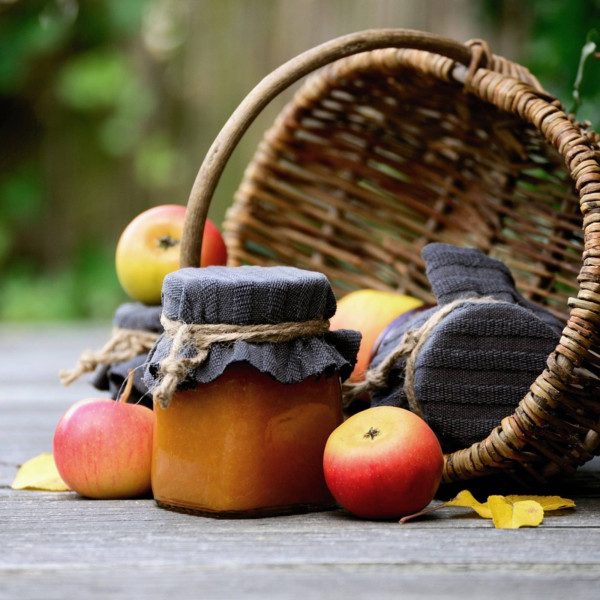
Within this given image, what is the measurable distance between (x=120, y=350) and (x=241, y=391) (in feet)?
1.26

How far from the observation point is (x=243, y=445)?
83 cm

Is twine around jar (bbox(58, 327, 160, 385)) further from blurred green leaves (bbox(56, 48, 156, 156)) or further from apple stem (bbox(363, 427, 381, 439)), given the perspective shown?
blurred green leaves (bbox(56, 48, 156, 156))

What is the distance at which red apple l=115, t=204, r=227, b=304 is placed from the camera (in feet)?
4.00

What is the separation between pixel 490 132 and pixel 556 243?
0.19 meters

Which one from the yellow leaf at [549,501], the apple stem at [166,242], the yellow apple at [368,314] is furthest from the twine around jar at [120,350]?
the yellow leaf at [549,501]

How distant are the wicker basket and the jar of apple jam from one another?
0.18 metres

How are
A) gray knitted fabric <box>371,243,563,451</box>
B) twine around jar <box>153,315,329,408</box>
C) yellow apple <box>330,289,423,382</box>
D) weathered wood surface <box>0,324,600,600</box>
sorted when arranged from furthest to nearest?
yellow apple <box>330,289,423,382</box>
gray knitted fabric <box>371,243,563,451</box>
twine around jar <box>153,315,329,408</box>
weathered wood surface <box>0,324,600,600</box>

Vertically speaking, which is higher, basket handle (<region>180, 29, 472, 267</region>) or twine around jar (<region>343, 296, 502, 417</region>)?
basket handle (<region>180, 29, 472, 267</region>)

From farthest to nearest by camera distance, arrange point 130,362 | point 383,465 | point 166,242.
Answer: point 166,242 < point 130,362 < point 383,465

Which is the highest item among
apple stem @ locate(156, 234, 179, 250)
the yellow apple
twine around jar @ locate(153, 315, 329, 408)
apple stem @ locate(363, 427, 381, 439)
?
apple stem @ locate(156, 234, 179, 250)

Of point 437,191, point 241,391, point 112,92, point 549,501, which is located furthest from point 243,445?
point 112,92

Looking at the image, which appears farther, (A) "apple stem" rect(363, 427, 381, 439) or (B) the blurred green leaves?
(B) the blurred green leaves

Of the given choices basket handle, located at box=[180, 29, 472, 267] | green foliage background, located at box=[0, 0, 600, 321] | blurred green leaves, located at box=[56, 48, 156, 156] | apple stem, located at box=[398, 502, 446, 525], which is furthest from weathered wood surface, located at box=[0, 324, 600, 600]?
blurred green leaves, located at box=[56, 48, 156, 156]

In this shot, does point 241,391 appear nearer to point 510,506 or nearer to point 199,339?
point 199,339
